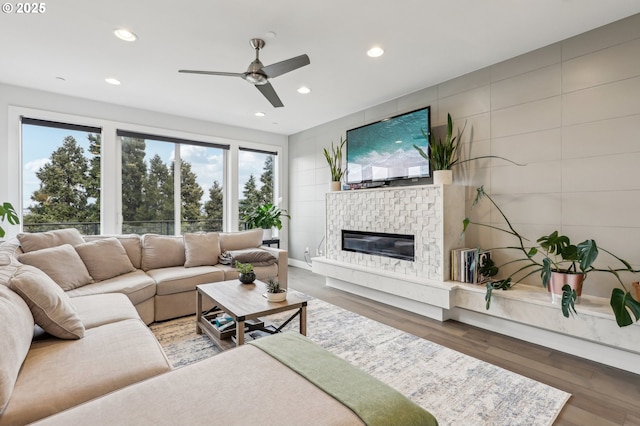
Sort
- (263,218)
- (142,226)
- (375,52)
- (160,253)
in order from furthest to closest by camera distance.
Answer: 1. (263,218)
2. (142,226)
3. (160,253)
4. (375,52)

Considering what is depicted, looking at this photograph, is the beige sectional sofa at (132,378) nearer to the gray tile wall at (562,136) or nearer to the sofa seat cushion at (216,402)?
the sofa seat cushion at (216,402)

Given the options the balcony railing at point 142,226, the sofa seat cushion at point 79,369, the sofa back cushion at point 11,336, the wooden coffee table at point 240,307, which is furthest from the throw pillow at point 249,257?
the sofa back cushion at point 11,336

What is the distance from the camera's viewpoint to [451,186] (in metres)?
3.18

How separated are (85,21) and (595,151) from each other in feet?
14.3

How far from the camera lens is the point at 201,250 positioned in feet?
12.3

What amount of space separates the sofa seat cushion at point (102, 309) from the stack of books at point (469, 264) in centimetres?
293

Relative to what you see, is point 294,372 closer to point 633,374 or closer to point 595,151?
point 633,374

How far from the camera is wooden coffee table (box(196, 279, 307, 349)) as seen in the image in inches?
85.0

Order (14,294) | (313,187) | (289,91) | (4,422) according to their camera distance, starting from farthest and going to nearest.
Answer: (313,187), (289,91), (14,294), (4,422)

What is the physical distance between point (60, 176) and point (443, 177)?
495 cm

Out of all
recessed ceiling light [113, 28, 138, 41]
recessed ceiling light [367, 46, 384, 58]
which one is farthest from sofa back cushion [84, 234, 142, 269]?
recessed ceiling light [367, 46, 384, 58]

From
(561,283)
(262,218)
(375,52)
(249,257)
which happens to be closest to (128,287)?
(249,257)

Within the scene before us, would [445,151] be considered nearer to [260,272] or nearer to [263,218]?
[260,272]

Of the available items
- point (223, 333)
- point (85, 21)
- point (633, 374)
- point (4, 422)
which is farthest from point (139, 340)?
point (633, 374)
